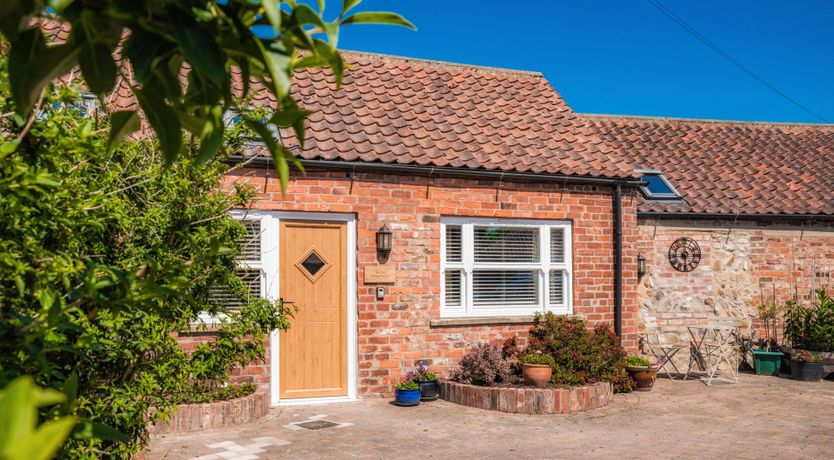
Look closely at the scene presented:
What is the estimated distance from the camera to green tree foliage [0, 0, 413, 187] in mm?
1108

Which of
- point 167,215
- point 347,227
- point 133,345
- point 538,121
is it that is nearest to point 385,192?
point 347,227

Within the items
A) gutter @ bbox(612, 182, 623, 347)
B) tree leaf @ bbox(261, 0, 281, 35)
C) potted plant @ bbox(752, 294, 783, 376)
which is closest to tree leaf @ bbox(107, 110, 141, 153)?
tree leaf @ bbox(261, 0, 281, 35)

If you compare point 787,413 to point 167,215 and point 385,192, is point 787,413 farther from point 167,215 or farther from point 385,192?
point 167,215

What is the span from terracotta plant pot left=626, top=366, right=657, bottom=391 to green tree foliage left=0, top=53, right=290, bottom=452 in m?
6.38

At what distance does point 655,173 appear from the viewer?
14.1m

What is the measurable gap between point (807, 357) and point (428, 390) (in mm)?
6789

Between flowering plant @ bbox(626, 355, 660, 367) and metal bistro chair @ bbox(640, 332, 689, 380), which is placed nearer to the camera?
flowering plant @ bbox(626, 355, 660, 367)

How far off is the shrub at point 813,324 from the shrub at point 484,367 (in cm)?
648

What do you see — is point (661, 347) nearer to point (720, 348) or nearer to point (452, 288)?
point (720, 348)

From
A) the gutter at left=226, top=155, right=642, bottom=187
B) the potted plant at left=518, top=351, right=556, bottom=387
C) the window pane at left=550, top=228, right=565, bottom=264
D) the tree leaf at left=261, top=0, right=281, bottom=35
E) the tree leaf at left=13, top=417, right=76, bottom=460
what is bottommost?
the potted plant at left=518, top=351, right=556, bottom=387

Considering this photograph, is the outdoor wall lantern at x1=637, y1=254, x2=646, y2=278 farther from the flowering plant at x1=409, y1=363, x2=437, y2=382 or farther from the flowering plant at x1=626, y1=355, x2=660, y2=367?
the flowering plant at x1=409, y1=363, x2=437, y2=382

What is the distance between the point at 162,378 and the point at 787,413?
313 inches

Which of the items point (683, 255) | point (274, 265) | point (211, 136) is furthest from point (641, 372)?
point (211, 136)

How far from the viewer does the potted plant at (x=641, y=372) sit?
35.7ft
